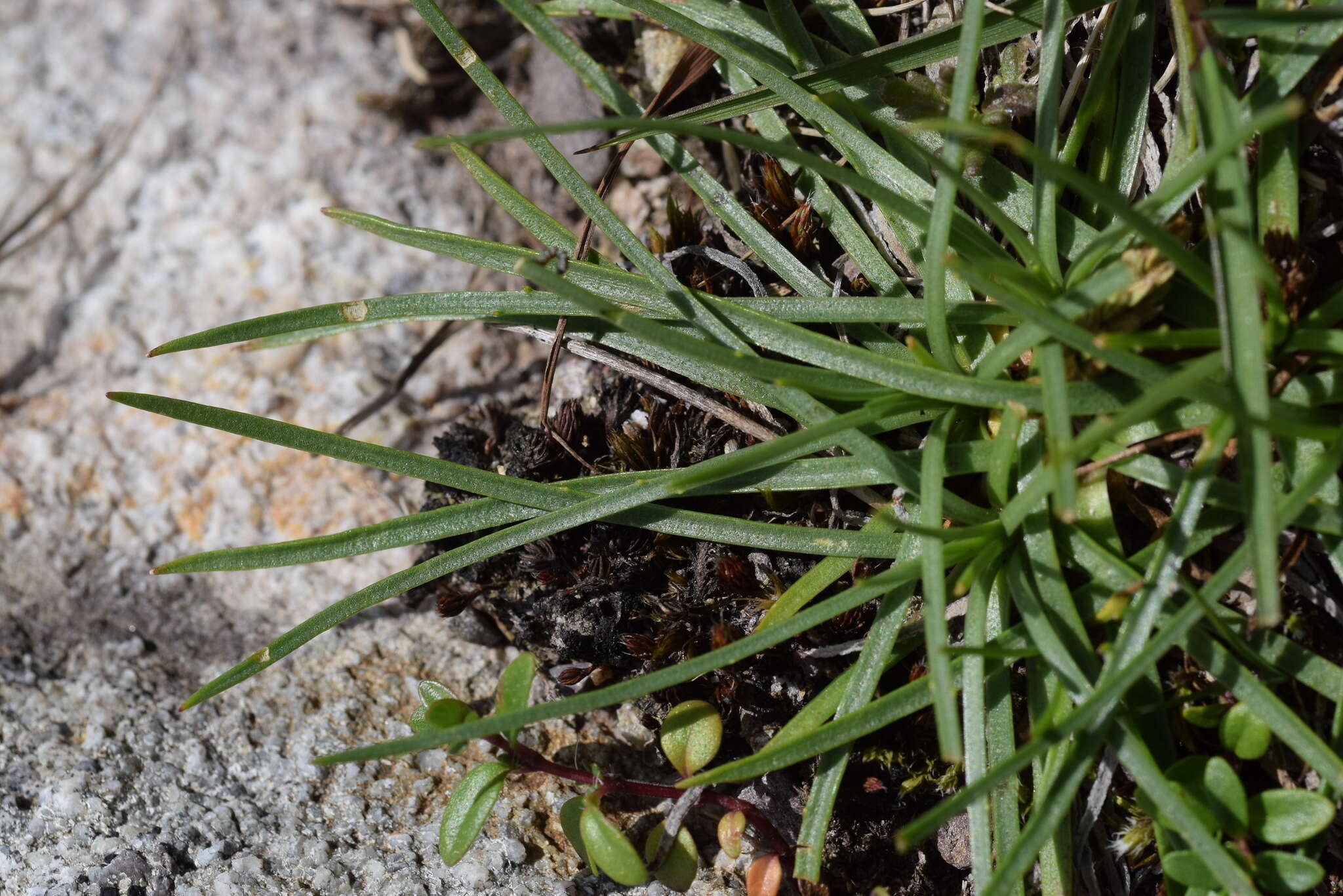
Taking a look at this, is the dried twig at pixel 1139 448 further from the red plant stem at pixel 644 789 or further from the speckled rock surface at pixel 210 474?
the speckled rock surface at pixel 210 474

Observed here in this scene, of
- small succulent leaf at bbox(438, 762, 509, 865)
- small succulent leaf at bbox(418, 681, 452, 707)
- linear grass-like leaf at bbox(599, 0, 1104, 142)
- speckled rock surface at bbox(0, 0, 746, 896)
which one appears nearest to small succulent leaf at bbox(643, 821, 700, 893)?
speckled rock surface at bbox(0, 0, 746, 896)

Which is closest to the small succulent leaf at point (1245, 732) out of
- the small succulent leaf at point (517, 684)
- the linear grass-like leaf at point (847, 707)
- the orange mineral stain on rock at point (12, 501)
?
the linear grass-like leaf at point (847, 707)

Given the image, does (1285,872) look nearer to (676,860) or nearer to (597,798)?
(676,860)

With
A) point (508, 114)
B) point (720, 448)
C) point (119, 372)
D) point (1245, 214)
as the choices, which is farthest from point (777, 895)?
point (119, 372)

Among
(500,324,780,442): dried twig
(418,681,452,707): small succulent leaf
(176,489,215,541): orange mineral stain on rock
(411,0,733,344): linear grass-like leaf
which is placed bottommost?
(418,681,452,707): small succulent leaf

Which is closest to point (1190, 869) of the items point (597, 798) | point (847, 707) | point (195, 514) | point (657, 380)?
point (847, 707)

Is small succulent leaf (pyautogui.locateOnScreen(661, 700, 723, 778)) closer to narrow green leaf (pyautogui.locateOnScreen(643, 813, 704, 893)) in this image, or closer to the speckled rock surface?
narrow green leaf (pyautogui.locateOnScreen(643, 813, 704, 893))
